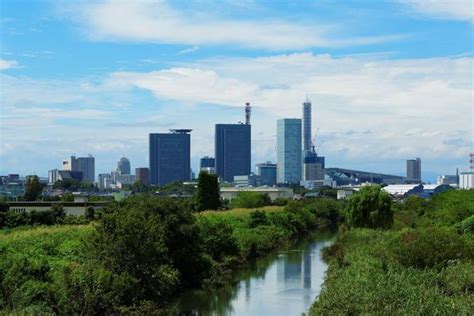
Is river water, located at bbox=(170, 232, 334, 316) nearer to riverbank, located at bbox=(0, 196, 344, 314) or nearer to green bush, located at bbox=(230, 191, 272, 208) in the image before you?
riverbank, located at bbox=(0, 196, 344, 314)

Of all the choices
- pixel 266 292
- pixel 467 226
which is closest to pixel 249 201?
pixel 467 226

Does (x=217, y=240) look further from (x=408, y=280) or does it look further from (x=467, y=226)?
(x=408, y=280)

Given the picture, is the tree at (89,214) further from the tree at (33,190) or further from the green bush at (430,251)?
the tree at (33,190)

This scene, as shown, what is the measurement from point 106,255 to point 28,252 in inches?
142

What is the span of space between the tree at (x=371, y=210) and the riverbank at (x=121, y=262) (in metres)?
14.0

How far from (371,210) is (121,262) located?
31654 mm

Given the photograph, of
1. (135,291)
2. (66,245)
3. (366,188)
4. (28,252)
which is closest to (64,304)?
(135,291)

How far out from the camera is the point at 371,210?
5997 centimetres

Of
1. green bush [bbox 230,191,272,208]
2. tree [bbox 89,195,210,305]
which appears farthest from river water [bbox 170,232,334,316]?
green bush [bbox 230,191,272,208]

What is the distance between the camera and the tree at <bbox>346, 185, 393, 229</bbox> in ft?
195

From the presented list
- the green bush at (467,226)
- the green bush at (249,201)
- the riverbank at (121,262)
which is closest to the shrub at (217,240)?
the riverbank at (121,262)

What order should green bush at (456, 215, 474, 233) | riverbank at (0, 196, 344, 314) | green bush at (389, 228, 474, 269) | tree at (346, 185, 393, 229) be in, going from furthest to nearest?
tree at (346, 185, 393, 229), green bush at (456, 215, 474, 233), green bush at (389, 228, 474, 269), riverbank at (0, 196, 344, 314)

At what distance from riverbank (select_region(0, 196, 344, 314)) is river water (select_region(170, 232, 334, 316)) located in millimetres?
1221

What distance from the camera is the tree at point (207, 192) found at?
75.8 metres
